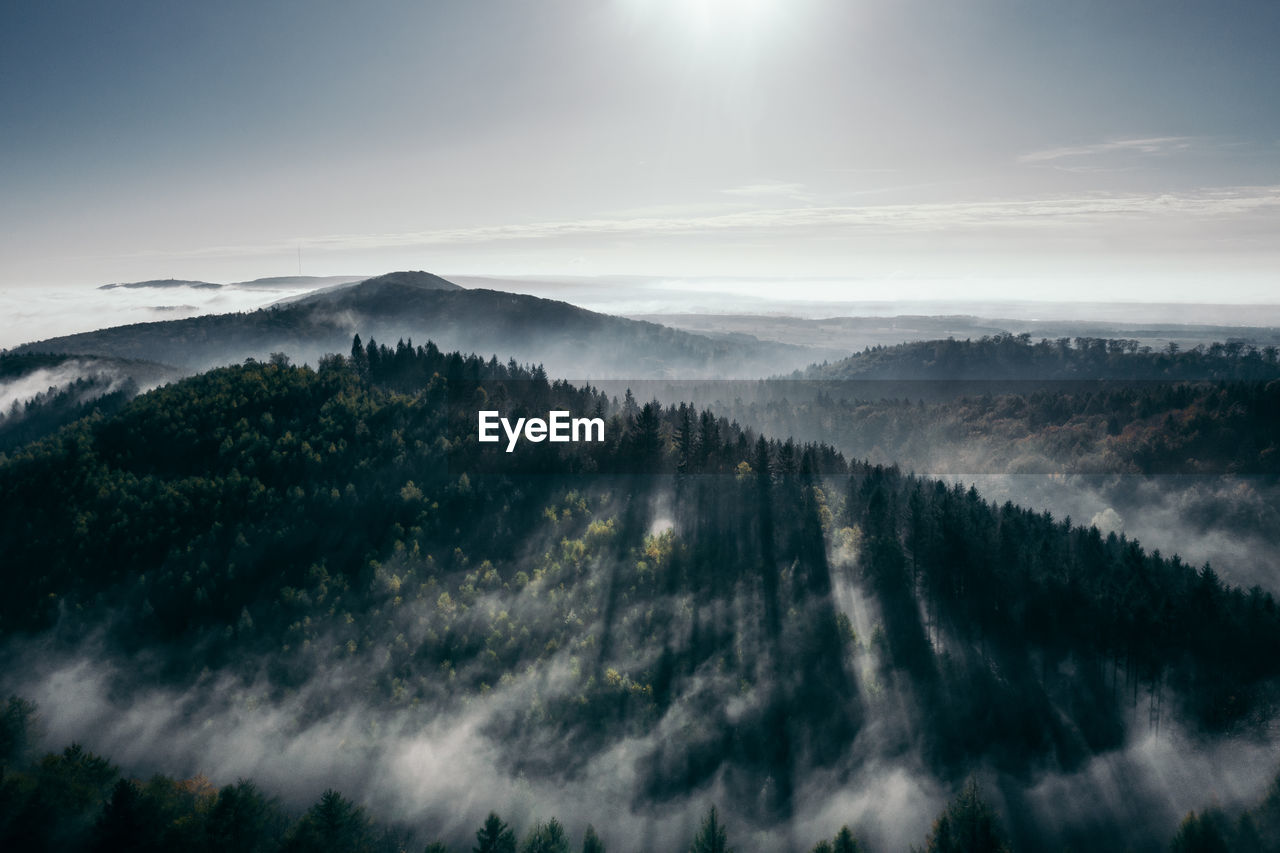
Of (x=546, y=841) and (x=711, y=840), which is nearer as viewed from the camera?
(x=711, y=840)

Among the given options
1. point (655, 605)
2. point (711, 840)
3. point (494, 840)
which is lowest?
point (711, 840)

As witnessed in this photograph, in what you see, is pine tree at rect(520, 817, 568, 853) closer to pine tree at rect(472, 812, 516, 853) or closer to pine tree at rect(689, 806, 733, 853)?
pine tree at rect(472, 812, 516, 853)

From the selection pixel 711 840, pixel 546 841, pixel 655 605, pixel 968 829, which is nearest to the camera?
pixel 968 829

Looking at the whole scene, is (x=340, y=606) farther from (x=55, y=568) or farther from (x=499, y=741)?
(x=55, y=568)

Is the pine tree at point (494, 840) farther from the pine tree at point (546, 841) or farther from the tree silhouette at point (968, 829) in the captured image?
the tree silhouette at point (968, 829)

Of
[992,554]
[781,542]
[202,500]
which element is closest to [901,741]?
[992,554]

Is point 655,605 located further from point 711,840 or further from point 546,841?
point 711,840

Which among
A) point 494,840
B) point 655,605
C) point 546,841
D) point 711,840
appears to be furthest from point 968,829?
point 655,605

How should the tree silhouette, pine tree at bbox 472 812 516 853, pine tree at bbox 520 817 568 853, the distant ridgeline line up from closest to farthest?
the tree silhouette, pine tree at bbox 472 812 516 853, pine tree at bbox 520 817 568 853, the distant ridgeline

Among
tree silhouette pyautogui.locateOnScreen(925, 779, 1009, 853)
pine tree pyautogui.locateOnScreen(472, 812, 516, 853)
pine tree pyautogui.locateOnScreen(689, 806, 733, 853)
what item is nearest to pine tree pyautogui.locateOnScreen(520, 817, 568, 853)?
pine tree pyautogui.locateOnScreen(472, 812, 516, 853)
